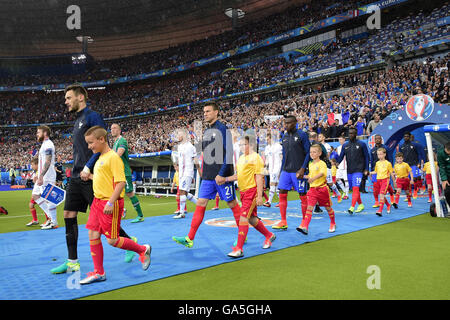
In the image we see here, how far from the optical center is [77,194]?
3.89 meters

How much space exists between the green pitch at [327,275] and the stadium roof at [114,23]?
4005 cm

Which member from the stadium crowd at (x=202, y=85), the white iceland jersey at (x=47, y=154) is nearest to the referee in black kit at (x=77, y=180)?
the white iceland jersey at (x=47, y=154)

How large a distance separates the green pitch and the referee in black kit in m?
1.03

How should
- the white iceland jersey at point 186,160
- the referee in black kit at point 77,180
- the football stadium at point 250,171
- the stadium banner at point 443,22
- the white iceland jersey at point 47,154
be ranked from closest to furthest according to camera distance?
1. the football stadium at point 250,171
2. the referee in black kit at point 77,180
3. the white iceland jersey at point 47,154
4. the white iceland jersey at point 186,160
5. the stadium banner at point 443,22

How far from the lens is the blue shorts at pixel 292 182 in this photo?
6281mm

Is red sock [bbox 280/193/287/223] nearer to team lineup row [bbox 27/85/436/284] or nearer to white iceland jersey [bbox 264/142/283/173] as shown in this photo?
team lineup row [bbox 27/85/436/284]

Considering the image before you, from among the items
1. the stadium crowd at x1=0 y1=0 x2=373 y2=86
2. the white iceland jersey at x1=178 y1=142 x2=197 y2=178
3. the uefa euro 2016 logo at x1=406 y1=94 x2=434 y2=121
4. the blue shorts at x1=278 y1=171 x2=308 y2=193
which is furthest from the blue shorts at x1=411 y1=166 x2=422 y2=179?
the stadium crowd at x1=0 y1=0 x2=373 y2=86

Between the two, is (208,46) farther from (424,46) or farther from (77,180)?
(77,180)

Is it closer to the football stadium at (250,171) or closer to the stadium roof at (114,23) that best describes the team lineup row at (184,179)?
the football stadium at (250,171)

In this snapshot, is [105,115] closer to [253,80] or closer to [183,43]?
[183,43]

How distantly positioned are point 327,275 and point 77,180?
2.96m

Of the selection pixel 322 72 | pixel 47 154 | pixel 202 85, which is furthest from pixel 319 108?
pixel 202 85

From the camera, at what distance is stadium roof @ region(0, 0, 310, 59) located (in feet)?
136

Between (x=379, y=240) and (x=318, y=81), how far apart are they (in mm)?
28527
